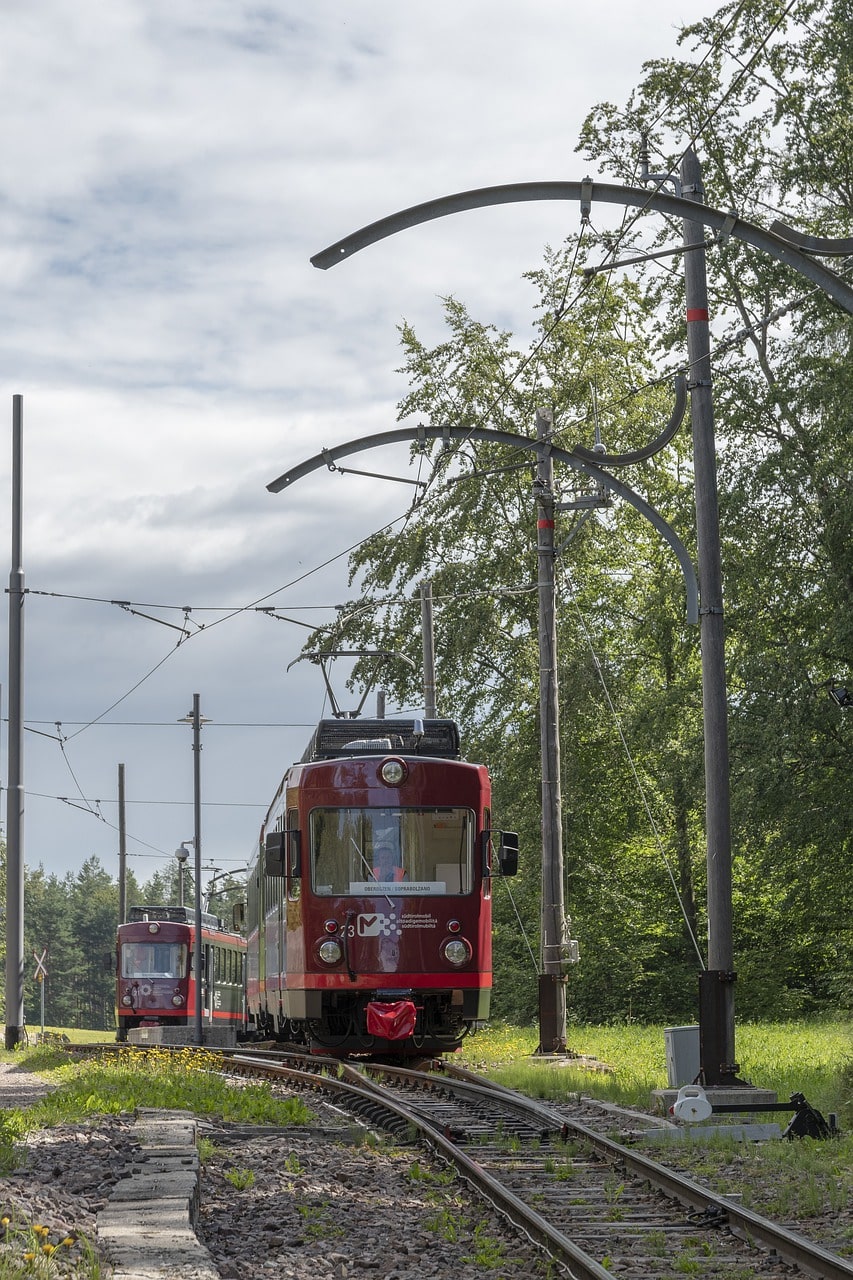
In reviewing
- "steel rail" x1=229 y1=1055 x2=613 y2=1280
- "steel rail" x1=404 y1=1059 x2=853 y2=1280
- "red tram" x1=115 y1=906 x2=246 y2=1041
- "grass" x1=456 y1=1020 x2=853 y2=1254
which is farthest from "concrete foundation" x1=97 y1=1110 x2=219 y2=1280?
"red tram" x1=115 y1=906 x2=246 y2=1041

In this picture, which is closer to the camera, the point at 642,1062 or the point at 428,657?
the point at 642,1062

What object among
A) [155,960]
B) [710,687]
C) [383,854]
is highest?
[710,687]

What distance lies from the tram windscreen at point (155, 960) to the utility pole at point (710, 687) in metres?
26.5

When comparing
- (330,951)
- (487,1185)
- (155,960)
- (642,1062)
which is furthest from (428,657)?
(487,1185)

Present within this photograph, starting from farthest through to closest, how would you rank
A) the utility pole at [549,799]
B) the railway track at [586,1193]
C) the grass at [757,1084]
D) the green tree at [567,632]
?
the green tree at [567,632] < the utility pole at [549,799] < the grass at [757,1084] < the railway track at [586,1193]

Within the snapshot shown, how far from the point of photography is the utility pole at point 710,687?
13.2m

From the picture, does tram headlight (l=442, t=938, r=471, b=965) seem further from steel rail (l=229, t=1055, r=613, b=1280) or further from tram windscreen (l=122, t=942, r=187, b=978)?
tram windscreen (l=122, t=942, r=187, b=978)

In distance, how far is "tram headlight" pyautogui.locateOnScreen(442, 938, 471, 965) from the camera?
1833 cm

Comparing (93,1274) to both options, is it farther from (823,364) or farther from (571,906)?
(571,906)

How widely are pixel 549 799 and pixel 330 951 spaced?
128 inches

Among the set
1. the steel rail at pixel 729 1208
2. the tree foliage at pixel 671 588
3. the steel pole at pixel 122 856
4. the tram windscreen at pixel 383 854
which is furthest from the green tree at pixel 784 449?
the steel pole at pixel 122 856

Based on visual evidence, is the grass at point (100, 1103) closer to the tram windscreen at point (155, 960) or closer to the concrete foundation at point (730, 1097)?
the concrete foundation at point (730, 1097)

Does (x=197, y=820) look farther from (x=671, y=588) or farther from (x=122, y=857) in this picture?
(x=122, y=857)

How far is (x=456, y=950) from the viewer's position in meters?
18.4
